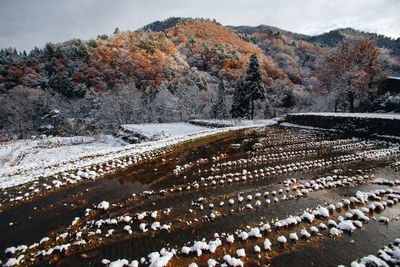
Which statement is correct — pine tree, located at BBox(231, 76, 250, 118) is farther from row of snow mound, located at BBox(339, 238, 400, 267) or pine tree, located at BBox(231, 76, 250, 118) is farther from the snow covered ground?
A: row of snow mound, located at BBox(339, 238, 400, 267)

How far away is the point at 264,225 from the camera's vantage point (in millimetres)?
3637

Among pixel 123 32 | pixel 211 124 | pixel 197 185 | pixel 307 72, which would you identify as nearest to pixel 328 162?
pixel 197 185

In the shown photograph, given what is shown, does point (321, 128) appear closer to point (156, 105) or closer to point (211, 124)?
point (211, 124)

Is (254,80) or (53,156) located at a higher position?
(254,80)

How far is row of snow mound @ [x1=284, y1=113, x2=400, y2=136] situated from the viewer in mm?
11391

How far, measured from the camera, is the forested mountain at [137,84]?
2337 cm

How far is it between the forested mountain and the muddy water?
21224 millimetres

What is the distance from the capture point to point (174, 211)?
176 inches

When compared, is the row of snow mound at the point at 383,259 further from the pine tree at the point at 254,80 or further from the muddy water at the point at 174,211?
the pine tree at the point at 254,80

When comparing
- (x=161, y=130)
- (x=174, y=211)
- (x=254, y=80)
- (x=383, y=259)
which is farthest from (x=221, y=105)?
(x=383, y=259)

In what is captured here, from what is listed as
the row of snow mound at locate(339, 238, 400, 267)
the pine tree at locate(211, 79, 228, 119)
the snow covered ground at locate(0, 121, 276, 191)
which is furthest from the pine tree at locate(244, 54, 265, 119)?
the row of snow mound at locate(339, 238, 400, 267)

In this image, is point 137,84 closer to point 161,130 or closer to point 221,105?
point 221,105

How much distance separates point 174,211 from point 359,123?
15.9 metres

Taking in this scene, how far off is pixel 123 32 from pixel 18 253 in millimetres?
79853
